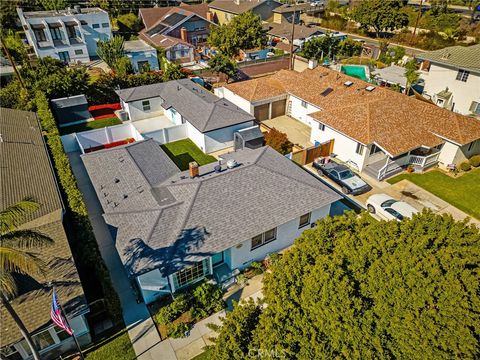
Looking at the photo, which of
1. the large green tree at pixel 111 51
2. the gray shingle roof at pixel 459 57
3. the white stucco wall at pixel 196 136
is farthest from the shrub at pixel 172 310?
the large green tree at pixel 111 51

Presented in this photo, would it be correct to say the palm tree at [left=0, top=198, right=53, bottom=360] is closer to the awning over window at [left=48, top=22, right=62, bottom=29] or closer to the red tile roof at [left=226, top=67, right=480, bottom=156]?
the red tile roof at [left=226, top=67, right=480, bottom=156]

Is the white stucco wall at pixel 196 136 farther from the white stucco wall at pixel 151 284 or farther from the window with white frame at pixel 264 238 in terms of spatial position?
the white stucco wall at pixel 151 284

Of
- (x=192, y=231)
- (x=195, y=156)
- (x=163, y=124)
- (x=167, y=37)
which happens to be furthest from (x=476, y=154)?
(x=167, y=37)

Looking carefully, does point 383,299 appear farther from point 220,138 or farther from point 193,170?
point 220,138

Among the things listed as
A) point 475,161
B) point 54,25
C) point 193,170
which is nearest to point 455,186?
point 475,161

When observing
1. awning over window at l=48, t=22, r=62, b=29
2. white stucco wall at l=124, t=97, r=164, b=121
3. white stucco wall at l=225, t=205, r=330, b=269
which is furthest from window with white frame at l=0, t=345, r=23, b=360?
awning over window at l=48, t=22, r=62, b=29
